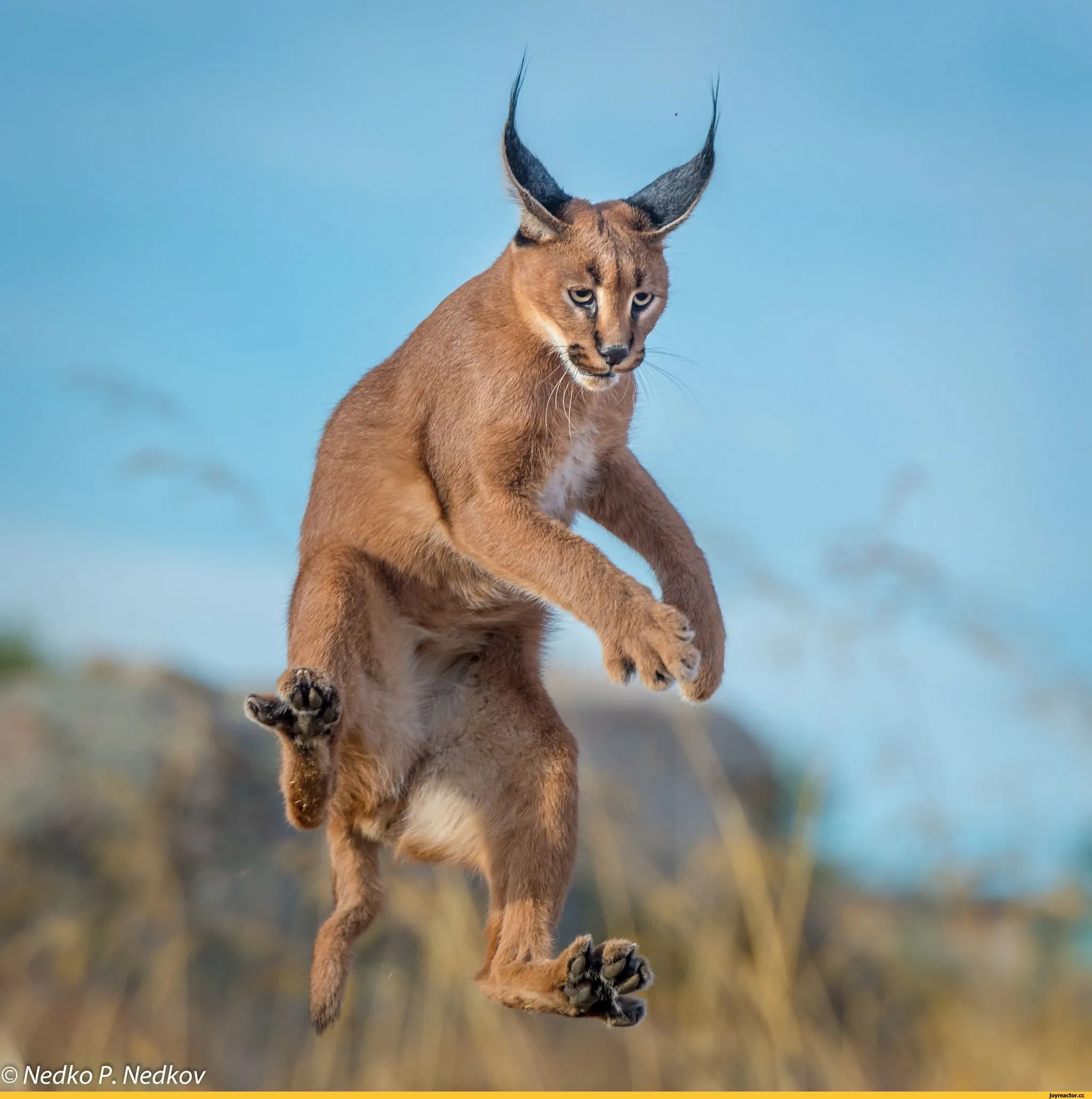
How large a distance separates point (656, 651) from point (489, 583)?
1157 mm

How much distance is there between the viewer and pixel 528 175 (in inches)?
212

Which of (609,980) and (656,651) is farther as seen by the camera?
(656,651)

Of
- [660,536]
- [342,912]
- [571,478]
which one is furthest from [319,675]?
[660,536]

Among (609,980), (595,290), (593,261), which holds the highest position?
(593,261)

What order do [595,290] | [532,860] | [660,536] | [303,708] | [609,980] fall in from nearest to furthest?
1. [609,980]
2. [303,708]
3. [595,290]
4. [532,860]
5. [660,536]

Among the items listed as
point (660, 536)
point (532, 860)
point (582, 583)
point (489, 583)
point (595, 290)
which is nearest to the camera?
point (582, 583)

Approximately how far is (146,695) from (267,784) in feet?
3.58

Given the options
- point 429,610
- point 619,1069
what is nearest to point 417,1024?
point 619,1069

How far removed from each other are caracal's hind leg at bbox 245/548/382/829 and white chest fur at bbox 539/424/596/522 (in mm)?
830

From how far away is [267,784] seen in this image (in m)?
9.12

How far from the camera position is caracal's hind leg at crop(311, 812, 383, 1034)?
5371 millimetres

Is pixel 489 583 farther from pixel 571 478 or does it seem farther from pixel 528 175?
pixel 528 175

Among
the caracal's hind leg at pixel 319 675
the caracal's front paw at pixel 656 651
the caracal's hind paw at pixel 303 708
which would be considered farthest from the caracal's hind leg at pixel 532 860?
the caracal's hind paw at pixel 303 708

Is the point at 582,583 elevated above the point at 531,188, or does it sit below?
below
